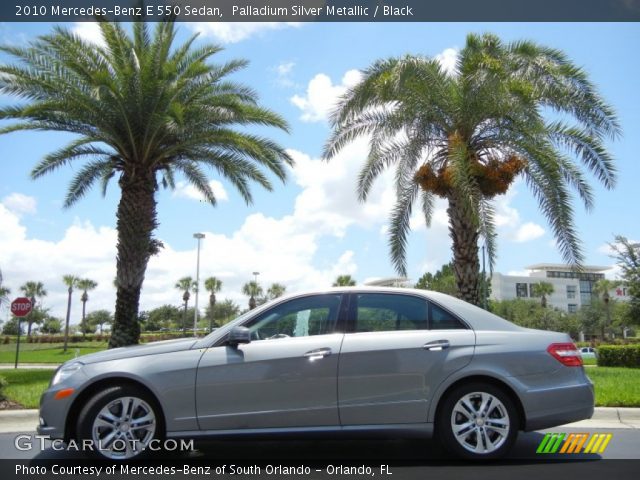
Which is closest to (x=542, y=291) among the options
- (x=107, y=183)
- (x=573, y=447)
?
(x=107, y=183)

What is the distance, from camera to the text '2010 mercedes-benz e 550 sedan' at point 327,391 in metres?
5.02

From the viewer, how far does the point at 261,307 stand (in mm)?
5488

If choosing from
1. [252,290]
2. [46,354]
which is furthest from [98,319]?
[46,354]

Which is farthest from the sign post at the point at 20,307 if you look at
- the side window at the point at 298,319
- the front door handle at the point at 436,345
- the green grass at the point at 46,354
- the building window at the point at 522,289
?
the building window at the point at 522,289

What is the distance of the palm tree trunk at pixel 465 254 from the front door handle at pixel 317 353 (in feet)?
29.2

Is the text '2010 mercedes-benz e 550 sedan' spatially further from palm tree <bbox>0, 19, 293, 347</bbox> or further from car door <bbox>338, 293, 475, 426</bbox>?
palm tree <bbox>0, 19, 293, 347</bbox>

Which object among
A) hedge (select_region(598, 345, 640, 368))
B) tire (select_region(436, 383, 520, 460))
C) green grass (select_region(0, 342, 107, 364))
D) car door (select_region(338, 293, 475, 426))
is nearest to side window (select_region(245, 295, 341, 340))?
car door (select_region(338, 293, 475, 426))

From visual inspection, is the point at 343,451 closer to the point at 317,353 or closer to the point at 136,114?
the point at 317,353

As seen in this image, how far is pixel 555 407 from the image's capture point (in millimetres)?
5055

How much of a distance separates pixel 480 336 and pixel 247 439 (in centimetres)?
228

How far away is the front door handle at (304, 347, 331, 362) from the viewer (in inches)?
201

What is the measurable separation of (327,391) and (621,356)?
20078mm

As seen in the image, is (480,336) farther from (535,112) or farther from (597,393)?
(535,112)

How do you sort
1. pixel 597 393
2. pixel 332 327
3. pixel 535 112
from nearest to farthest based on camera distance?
1. pixel 332 327
2. pixel 597 393
3. pixel 535 112
